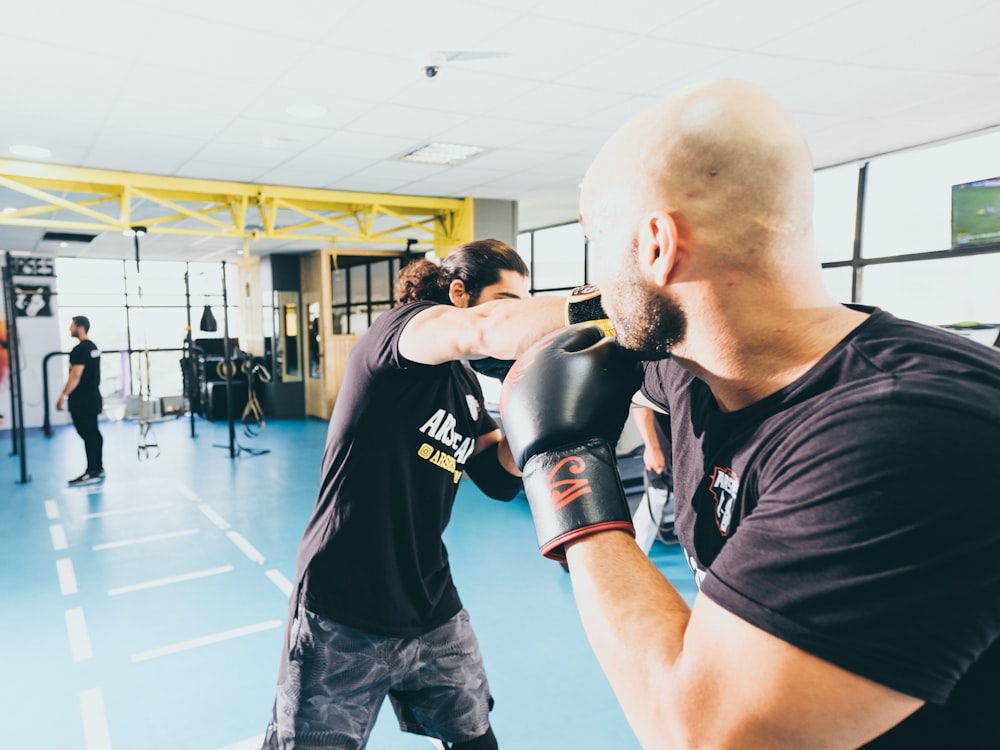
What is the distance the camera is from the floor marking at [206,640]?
10.1 ft

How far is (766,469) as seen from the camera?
2.44 ft

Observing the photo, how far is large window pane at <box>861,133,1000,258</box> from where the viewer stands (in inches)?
211

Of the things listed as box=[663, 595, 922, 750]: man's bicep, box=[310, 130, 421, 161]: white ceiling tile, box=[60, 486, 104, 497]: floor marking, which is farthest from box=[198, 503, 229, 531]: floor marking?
box=[663, 595, 922, 750]: man's bicep

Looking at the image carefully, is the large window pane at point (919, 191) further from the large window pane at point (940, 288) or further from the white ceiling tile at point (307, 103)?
the white ceiling tile at point (307, 103)

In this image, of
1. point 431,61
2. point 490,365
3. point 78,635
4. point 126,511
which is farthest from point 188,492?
point 490,365

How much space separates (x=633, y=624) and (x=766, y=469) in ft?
0.77

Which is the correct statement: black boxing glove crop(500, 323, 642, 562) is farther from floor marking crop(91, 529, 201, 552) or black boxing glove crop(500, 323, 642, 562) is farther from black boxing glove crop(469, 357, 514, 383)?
floor marking crop(91, 529, 201, 552)

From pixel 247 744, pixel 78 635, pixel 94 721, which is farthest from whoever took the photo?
pixel 78 635

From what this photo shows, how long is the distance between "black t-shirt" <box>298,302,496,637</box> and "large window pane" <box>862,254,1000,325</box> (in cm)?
472

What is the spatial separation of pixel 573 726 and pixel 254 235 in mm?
5753

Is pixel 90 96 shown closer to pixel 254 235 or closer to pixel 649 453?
pixel 254 235

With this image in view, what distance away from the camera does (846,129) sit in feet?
16.5

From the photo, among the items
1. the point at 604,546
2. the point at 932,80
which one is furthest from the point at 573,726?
the point at 932,80

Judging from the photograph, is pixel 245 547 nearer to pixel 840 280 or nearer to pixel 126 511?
pixel 126 511
